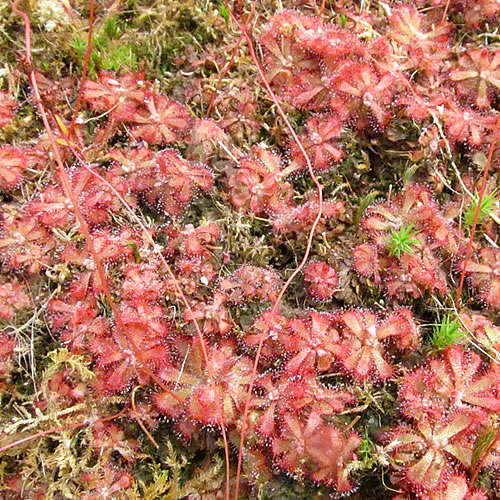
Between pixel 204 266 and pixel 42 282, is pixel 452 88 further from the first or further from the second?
pixel 42 282

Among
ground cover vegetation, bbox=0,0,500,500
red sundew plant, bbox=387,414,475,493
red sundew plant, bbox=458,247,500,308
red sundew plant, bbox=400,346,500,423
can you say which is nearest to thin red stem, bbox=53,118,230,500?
ground cover vegetation, bbox=0,0,500,500

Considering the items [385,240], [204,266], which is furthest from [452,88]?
[204,266]

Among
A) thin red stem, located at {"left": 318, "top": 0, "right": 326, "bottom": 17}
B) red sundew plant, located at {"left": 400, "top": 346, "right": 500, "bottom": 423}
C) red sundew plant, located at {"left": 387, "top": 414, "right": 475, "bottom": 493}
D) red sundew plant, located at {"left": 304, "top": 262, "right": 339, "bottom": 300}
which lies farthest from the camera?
thin red stem, located at {"left": 318, "top": 0, "right": 326, "bottom": 17}

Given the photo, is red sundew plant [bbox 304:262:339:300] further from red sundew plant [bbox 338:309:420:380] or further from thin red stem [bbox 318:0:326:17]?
thin red stem [bbox 318:0:326:17]

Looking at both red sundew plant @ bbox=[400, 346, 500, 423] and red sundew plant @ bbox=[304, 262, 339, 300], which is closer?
red sundew plant @ bbox=[400, 346, 500, 423]

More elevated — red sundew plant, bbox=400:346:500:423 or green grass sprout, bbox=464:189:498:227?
green grass sprout, bbox=464:189:498:227

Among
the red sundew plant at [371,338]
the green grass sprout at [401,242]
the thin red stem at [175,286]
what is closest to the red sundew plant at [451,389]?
the red sundew plant at [371,338]

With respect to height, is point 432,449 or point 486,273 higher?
point 486,273

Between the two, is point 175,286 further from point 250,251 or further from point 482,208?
point 482,208

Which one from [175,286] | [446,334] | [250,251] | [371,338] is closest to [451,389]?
[446,334]

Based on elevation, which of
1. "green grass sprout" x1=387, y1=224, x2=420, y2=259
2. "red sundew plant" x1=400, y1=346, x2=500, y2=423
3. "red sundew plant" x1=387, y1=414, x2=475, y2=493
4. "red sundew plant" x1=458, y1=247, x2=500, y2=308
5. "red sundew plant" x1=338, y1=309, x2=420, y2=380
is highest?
"green grass sprout" x1=387, y1=224, x2=420, y2=259
